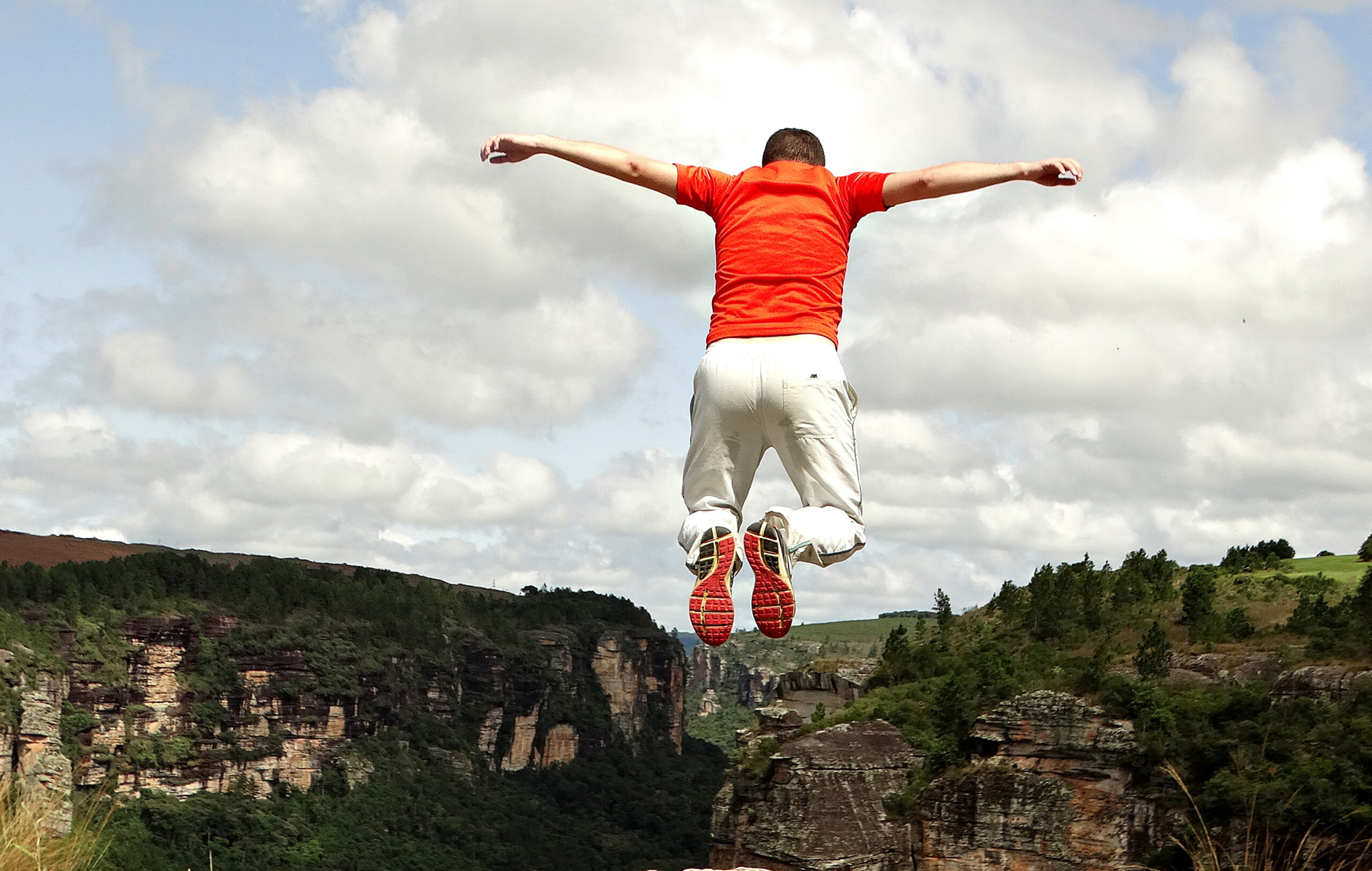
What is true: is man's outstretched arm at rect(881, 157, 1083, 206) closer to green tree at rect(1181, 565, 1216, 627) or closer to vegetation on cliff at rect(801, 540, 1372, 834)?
vegetation on cliff at rect(801, 540, 1372, 834)

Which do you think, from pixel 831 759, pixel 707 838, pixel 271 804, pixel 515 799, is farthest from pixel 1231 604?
pixel 515 799

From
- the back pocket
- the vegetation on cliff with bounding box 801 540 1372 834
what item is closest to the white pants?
the back pocket

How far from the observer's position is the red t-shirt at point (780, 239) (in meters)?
6.46

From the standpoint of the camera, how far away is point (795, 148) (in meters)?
6.88

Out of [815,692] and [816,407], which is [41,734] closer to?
[815,692]

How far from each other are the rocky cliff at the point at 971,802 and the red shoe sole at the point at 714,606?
35924 millimetres

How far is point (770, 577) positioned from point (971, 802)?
39.3 metres

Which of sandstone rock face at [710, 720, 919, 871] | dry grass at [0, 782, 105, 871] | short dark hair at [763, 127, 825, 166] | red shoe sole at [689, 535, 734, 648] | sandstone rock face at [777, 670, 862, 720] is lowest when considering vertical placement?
sandstone rock face at [710, 720, 919, 871]

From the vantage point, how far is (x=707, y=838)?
4601 inches

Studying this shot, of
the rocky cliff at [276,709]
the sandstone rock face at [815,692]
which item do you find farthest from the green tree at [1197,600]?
the rocky cliff at [276,709]

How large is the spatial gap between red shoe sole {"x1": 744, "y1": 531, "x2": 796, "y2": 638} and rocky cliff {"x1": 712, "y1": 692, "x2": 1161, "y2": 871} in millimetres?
35777

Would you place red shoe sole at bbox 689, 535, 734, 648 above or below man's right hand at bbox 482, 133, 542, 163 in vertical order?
below

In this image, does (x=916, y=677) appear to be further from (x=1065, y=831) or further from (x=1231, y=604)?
(x=1065, y=831)

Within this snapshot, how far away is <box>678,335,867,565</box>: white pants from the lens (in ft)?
20.7
